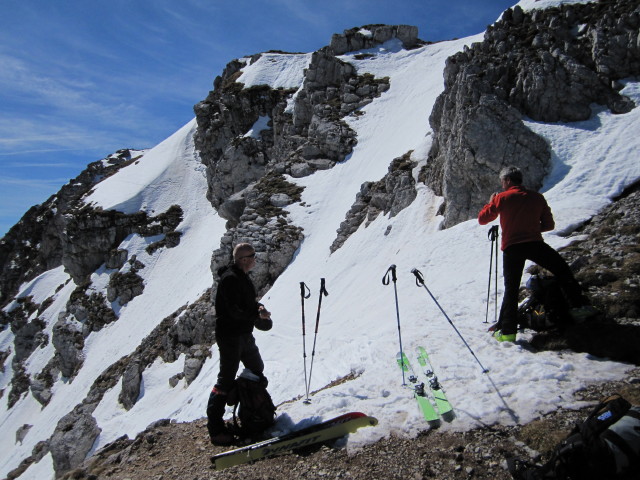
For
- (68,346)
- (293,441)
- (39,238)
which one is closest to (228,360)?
(293,441)

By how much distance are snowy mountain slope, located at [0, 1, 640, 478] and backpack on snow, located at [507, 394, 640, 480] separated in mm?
1447

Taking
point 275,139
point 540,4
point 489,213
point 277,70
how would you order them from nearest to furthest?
point 489,213, point 540,4, point 275,139, point 277,70

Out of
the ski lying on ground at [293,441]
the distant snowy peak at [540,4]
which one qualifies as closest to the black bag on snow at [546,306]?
the ski lying on ground at [293,441]

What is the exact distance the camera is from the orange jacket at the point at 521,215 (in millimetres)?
7270

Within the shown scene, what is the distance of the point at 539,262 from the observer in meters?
7.41

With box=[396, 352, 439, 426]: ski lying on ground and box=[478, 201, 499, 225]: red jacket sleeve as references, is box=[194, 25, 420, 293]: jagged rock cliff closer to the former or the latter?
box=[396, 352, 439, 426]: ski lying on ground

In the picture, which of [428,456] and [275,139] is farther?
[275,139]

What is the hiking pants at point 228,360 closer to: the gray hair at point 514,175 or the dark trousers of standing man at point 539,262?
the dark trousers of standing man at point 539,262

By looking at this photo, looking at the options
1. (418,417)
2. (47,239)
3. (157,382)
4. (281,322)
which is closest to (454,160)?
(281,322)

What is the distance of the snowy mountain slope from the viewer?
646 centimetres

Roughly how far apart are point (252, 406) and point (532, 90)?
1985cm

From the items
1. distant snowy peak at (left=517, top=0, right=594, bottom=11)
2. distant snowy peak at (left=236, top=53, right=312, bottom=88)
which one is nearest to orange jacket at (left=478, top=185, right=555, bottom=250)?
distant snowy peak at (left=517, top=0, right=594, bottom=11)

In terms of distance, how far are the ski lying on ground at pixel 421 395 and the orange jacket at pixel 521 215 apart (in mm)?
2862

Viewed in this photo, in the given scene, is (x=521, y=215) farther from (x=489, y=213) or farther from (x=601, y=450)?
(x=601, y=450)
